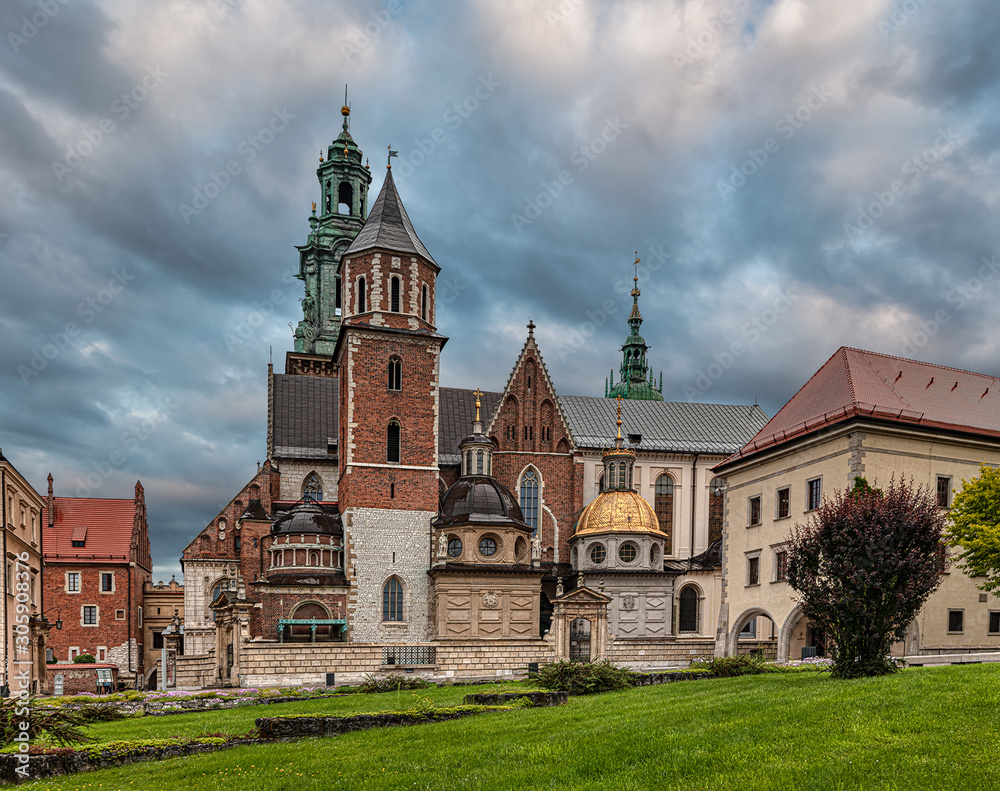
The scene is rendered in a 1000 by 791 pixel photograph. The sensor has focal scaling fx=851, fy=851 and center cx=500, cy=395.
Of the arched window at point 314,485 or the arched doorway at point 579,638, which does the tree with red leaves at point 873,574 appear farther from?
the arched window at point 314,485

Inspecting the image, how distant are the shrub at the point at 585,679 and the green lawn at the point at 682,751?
5575 mm

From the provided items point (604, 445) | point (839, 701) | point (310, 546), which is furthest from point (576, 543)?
point (839, 701)

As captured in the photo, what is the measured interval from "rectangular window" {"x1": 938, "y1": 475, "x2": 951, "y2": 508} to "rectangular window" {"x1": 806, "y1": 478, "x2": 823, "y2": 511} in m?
4.22

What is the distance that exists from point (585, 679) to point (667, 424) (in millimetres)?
35210

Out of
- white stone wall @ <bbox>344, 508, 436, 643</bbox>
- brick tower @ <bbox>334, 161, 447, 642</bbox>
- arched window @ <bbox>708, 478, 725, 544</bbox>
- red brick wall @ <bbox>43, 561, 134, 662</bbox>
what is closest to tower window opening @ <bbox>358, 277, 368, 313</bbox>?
brick tower @ <bbox>334, 161, 447, 642</bbox>

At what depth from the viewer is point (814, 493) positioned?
104 feet

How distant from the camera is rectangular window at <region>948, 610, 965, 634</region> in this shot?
98.0 ft

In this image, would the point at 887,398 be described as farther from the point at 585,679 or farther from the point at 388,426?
the point at 388,426

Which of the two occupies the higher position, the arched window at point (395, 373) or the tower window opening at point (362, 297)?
the tower window opening at point (362, 297)

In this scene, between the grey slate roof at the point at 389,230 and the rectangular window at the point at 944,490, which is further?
the grey slate roof at the point at 389,230

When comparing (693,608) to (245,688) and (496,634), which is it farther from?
(245,688)

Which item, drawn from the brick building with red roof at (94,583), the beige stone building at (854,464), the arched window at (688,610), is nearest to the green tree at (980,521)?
the beige stone building at (854,464)

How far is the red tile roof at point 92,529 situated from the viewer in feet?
170

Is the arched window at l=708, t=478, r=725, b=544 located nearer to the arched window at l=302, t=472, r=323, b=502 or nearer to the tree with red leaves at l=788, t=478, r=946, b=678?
the arched window at l=302, t=472, r=323, b=502
